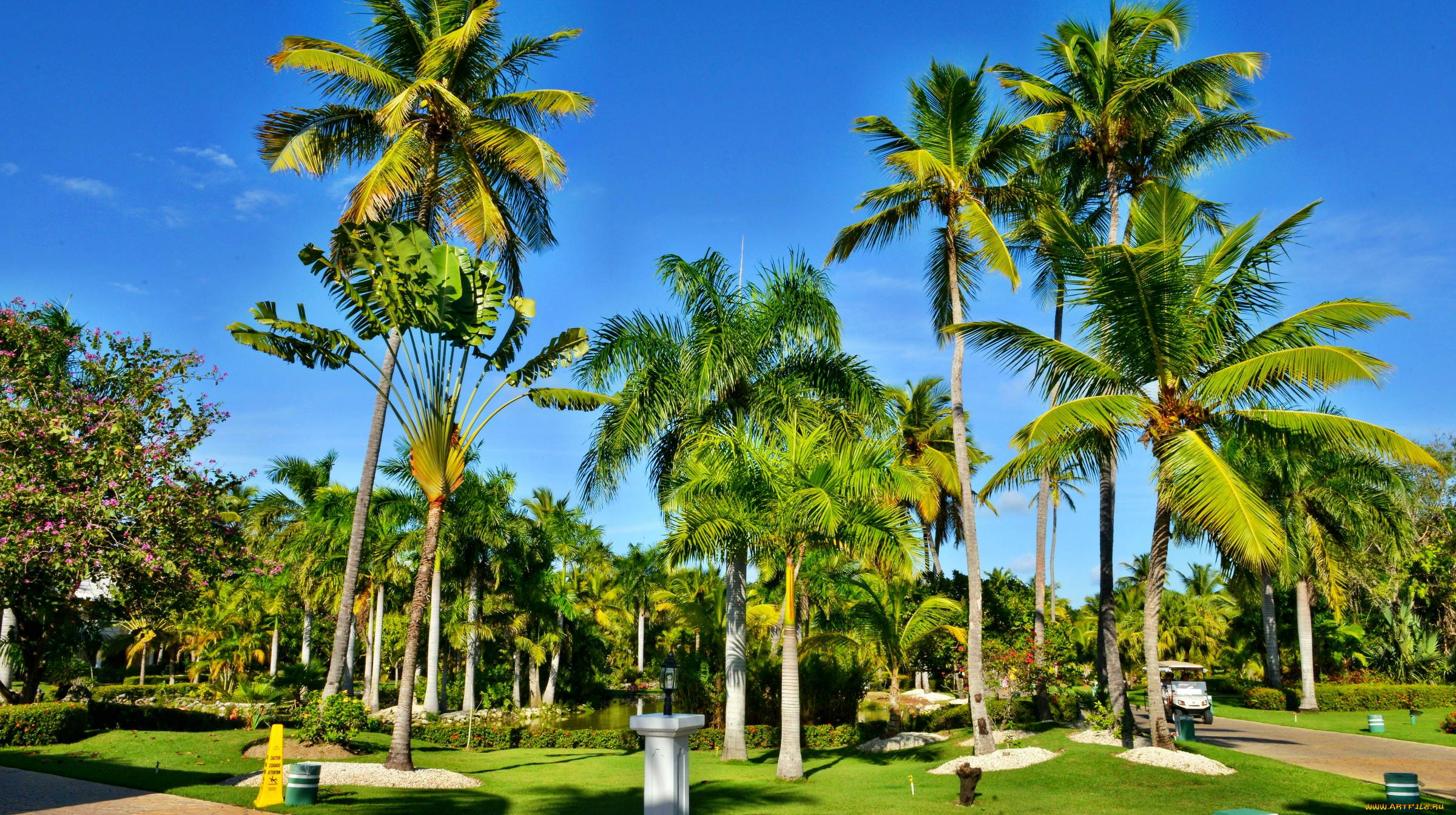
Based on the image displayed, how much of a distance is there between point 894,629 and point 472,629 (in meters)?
15.3

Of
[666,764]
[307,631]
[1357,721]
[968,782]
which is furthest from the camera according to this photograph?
[307,631]

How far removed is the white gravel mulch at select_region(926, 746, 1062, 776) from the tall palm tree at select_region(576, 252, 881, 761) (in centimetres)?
493

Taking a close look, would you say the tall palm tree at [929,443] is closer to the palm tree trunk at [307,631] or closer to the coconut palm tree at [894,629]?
the coconut palm tree at [894,629]

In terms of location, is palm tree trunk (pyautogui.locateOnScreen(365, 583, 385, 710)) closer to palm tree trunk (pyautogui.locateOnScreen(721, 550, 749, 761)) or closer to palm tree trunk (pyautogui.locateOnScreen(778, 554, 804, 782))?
palm tree trunk (pyautogui.locateOnScreen(721, 550, 749, 761))

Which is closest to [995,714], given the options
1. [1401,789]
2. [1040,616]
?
[1040,616]

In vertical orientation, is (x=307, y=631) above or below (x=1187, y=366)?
below

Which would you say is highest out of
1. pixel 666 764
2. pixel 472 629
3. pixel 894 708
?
pixel 472 629

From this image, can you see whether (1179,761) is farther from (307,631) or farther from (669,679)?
(307,631)

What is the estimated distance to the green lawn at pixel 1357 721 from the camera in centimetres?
2267

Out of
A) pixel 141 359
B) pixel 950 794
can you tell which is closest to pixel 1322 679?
pixel 950 794

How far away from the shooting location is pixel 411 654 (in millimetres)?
15250

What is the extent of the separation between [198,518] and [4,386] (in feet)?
13.4

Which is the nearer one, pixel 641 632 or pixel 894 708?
pixel 894 708

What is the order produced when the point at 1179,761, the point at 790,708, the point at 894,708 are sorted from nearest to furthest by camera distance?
the point at 1179,761 < the point at 790,708 < the point at 894,708
